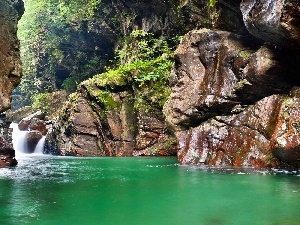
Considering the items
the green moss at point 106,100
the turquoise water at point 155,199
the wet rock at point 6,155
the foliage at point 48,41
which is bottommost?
the turquoise water at point 155,199

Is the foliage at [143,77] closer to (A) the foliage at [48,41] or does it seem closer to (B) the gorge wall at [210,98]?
(B) the gorge wall at [210,98]

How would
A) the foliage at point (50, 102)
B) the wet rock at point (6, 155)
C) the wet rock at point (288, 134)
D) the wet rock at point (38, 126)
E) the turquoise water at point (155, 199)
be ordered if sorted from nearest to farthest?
the turquoise water at point (155, 199) < the wet rock at point (288, 134) < the wet rock at point (6, 155) < the wet rock at point (38, 126) < the foliage at point (50, 102)

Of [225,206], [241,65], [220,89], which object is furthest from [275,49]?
[225,206]

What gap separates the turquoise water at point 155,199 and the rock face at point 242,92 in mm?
2140

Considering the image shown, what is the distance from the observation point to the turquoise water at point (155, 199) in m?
6.56

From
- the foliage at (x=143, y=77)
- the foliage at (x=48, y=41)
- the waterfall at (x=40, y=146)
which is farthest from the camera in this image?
the foliage at (x=48, y=41)

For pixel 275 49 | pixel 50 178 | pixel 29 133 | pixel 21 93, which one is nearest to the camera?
pixel 50 178

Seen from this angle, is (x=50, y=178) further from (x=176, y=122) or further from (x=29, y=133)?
(x=29, y=133)

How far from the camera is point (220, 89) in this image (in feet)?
55.0

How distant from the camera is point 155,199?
833 centimetres

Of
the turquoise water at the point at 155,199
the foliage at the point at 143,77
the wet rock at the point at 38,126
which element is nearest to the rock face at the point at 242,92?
the turquoise water at the point at 155,199

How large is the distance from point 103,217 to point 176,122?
11698 mm

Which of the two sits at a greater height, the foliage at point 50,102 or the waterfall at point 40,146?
the foliage at point 50,102

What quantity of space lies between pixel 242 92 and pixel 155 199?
343 inches
